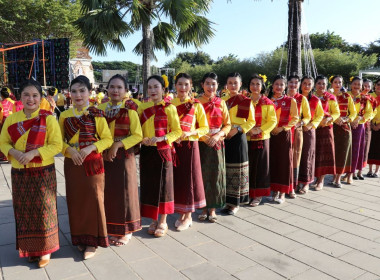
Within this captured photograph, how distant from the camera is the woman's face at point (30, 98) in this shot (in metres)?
2.62

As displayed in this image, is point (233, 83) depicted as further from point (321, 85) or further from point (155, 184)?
point (321, 85)

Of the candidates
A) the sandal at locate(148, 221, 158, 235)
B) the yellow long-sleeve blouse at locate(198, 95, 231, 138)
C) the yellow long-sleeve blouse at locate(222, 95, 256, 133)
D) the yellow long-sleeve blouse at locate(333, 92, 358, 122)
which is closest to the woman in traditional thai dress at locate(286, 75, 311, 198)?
the yellow long-sleeve blouse at locate(222, 95, 256, 133)

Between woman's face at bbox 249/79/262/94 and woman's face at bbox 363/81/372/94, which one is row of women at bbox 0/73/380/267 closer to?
woman's face at bbox 249/79/262/94

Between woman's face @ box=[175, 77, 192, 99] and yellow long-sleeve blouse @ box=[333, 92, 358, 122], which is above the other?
woman's face @ box=[175, 77, 192, 99]

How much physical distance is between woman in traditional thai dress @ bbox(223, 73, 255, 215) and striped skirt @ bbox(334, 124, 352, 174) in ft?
7.13

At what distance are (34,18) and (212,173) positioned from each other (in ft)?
63.8

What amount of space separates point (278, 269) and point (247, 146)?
5.43 ft

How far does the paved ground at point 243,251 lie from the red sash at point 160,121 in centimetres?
93

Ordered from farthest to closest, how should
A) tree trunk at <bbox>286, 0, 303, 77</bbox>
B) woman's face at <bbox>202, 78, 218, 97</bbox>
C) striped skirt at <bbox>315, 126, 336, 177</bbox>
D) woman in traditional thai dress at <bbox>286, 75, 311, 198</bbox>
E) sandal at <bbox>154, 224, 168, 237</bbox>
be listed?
tree trunk at <bbox>286, 0, 303, 77</bbox>
striped skirt at <bbox>315, 126, 336, 177</bbox>
woman in traditional thai dress at <bbox>286, 75, 311, 198</bbox>
woman's face at <bbox>202, 78, 218, 97</bbox>
sandal at <bbox>154, 224, 168, 237</bbox>

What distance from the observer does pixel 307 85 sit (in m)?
4.76

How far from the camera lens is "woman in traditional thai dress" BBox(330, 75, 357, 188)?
5.25m

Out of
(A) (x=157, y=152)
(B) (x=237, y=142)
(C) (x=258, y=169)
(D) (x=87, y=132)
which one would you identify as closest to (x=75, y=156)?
(D) (x=87, y=132)

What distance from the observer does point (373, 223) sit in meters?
3.81

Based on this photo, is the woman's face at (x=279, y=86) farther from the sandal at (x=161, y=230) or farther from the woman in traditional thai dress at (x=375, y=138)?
the woman in traditional thai dress at (x=375, y=138)
